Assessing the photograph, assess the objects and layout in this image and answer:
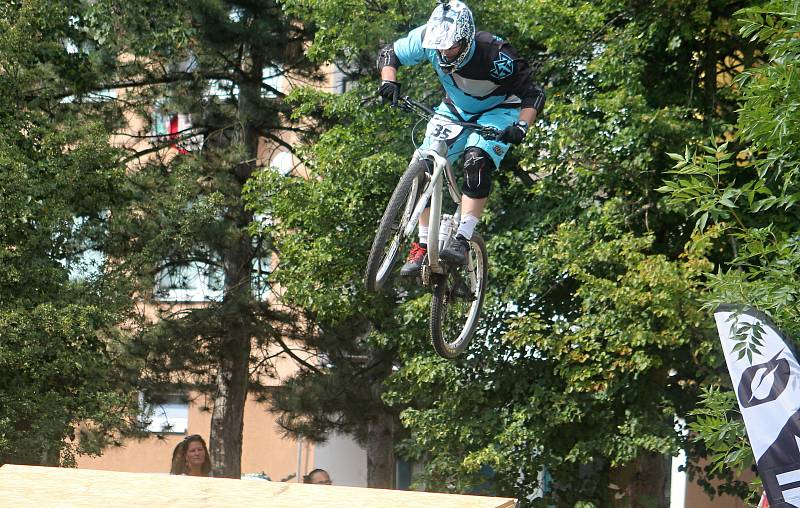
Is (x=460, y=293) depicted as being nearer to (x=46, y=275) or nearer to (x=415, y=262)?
(x=415, y=262)

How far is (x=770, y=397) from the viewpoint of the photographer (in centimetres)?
707

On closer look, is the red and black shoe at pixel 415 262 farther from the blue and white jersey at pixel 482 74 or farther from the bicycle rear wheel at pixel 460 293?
the blue and white jersey at pixel 482 74

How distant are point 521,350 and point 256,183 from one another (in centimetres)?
375

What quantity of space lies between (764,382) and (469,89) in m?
2.56

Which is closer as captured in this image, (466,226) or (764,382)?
(466,226)

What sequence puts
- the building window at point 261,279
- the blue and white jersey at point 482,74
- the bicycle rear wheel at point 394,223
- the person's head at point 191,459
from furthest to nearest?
the building window at point 261,279 → the person's head at point 191,459 → the blue and white jersey at point 482,74 → the bicycle rear wheel at point 394,223

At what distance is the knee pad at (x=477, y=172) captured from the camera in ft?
22.2

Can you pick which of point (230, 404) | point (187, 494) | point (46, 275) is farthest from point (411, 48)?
point (230, 404)

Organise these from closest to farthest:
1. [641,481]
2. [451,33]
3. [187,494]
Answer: [187,494] → [451,33] → [641,481]

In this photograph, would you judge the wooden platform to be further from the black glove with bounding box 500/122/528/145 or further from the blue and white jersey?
the blue and white jersey

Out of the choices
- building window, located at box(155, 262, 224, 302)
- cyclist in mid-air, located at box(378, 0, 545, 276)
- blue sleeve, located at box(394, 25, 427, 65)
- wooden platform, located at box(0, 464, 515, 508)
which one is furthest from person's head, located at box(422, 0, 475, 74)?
building window, located at box(155, 262, 224, 302)

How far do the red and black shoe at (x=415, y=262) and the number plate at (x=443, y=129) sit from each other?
2.18 feet

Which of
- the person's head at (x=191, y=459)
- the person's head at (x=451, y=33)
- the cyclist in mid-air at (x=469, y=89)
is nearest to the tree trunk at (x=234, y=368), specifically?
the person's head at (x=191, y=459)

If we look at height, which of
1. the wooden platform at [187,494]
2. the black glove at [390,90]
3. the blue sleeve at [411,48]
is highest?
the blue sleeve at [411,48]
